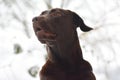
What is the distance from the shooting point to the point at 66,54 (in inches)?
111

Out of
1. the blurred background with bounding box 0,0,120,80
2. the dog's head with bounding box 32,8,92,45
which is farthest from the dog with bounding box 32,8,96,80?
the blurred background with bounding box 0,0,120,80

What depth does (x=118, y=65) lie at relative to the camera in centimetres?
514

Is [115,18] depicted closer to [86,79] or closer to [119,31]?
[119,31]

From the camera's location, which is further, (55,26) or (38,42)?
(38,42)

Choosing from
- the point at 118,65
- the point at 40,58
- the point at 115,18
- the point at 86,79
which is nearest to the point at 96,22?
the point at 115,18

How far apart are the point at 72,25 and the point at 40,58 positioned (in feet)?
10.4

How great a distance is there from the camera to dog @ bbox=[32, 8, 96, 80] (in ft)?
8.72

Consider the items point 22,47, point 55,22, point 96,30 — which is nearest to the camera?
point 55,22

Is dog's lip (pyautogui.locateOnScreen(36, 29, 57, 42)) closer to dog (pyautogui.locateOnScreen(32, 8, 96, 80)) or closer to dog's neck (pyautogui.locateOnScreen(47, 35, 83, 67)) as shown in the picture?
dog (pyautogui.locateOnScreen(32, 8, 96, 80))

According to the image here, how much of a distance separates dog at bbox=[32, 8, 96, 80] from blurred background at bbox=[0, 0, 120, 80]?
2.09m

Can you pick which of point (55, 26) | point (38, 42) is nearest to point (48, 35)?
point (55, 26)

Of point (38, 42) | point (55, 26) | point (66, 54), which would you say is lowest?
point (66, 54)

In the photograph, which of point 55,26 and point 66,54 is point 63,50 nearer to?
point 66,54

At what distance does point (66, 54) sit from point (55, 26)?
0.25 meters
